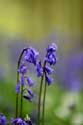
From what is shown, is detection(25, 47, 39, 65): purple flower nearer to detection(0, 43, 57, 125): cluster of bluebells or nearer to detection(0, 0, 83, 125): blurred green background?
detection(0, 43, 57, 125): cluster of bluebells

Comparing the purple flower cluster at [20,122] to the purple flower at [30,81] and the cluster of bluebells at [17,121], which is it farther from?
the purple flower at [30,81]

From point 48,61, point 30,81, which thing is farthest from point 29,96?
point 48,61

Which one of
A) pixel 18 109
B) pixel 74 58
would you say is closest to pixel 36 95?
pixel 18 109

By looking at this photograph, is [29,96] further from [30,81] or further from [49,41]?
[49,41]

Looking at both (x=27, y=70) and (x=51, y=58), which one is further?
(x=27, y=70)

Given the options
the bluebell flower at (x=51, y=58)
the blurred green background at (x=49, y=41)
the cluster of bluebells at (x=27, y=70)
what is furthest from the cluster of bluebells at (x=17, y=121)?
the bluebell flower at (x=51, y=58)

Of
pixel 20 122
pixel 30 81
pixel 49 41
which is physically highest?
pixel 49 41

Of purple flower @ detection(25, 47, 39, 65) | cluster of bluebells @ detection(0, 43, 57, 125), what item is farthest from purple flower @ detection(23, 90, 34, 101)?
purple flower @ detection(25, 47, 39, 65)
